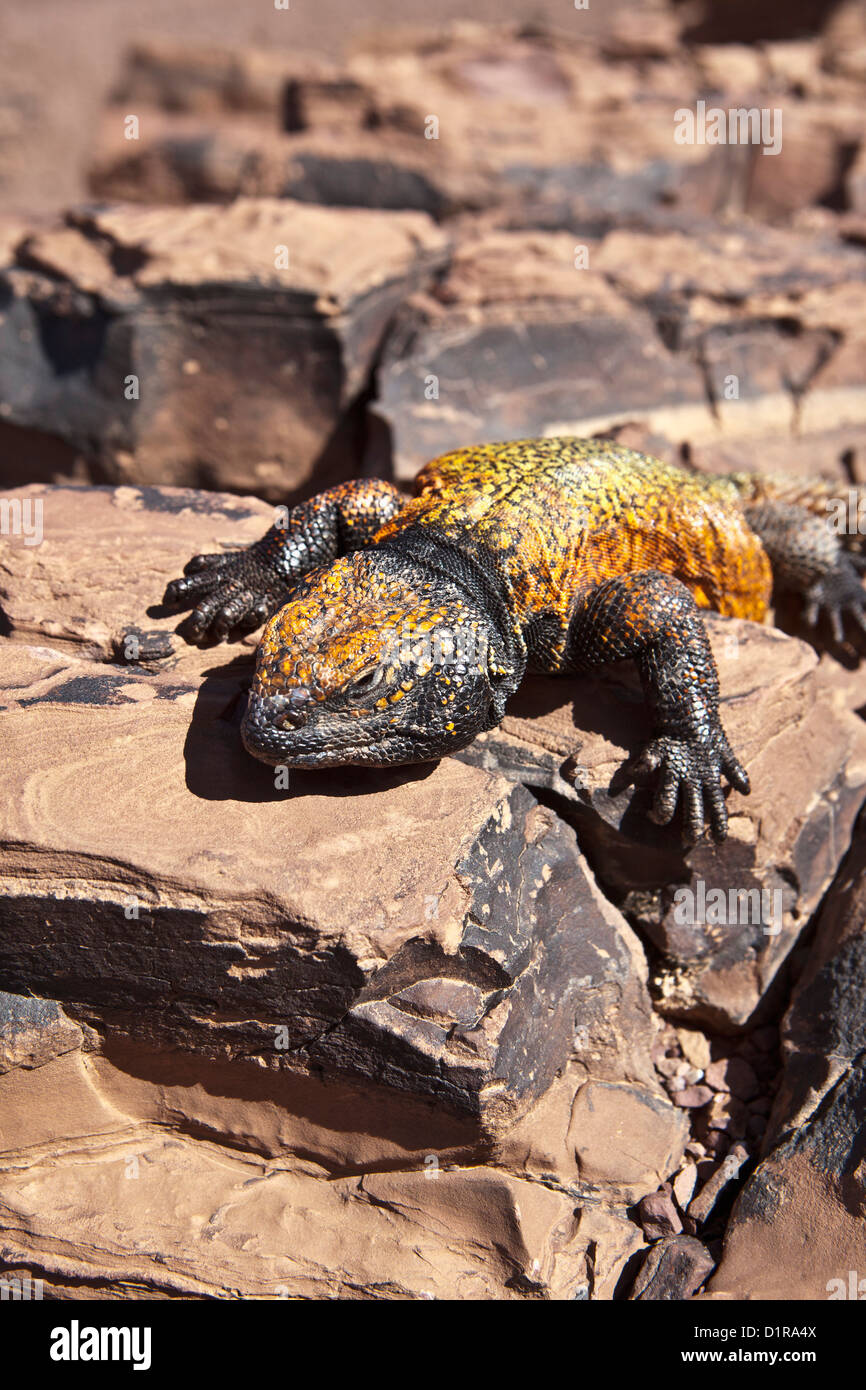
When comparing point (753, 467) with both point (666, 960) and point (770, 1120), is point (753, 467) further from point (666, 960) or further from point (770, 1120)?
point (770, 1120)

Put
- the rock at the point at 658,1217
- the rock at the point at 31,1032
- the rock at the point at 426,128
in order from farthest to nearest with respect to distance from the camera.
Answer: the rock at the point at 426,128, the rock at the point at 658,1217, the rock at the point at 31,1032

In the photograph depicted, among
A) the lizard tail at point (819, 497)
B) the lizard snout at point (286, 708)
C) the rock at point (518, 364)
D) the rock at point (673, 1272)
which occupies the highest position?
the rock at point (518, 364)

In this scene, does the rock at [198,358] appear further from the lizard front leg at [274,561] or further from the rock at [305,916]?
the rock at [305,916]

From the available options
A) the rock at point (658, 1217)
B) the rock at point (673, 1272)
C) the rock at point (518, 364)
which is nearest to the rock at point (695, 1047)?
the rock at point (658, 1217)

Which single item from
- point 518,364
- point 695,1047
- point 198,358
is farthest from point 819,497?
point 198,358

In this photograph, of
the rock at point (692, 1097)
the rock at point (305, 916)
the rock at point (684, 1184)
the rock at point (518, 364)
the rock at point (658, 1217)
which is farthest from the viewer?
the rock at point (518, 364)

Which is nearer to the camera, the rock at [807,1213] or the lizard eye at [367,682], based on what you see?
the rock at [807,1213]

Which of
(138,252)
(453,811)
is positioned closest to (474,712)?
(453,811)

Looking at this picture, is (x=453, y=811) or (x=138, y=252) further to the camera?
(x=138, y=252)
